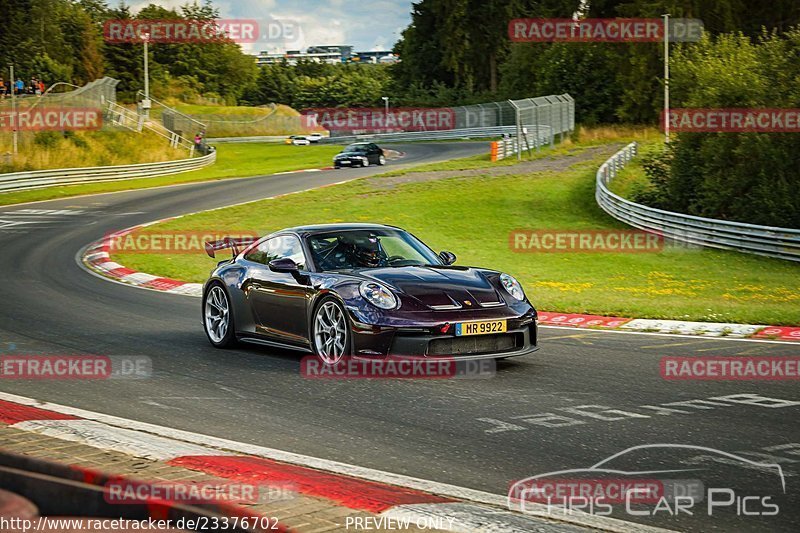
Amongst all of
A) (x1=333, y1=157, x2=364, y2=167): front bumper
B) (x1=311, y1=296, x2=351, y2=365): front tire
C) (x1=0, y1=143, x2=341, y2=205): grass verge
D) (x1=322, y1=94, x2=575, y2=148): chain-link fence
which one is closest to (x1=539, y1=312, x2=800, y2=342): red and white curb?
(x1=311, y1=296, x2=351, y2=365): front tire

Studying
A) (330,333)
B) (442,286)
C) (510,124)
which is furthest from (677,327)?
(510,124)

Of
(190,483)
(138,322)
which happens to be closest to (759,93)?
(138,322)

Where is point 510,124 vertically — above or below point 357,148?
above

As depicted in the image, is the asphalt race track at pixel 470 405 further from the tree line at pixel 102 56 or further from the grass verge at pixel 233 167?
the tree line at pixel 102 56

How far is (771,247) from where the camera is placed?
82.7 ft

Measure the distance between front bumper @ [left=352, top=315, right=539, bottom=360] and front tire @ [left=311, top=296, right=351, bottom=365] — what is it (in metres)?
0.21

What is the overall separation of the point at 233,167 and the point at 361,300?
47.3m

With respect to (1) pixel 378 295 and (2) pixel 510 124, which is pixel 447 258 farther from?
(2) pixel 510 124

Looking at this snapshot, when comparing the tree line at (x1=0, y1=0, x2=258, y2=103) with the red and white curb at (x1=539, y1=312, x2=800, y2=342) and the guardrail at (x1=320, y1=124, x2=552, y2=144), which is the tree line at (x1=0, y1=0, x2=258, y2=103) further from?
the red and white curb at (x1=539, y1=312, x2=800, y2=342)

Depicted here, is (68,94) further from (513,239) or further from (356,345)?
(356,345)

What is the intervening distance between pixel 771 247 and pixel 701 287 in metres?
6.27

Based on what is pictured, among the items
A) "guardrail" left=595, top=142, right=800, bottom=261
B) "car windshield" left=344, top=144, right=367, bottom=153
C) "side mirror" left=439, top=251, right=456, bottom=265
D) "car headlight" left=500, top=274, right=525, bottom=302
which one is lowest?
"guardrail" left=595, top=142, right=800, bottom=261

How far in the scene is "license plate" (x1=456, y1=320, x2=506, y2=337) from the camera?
9.38m

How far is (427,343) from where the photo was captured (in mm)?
9305
